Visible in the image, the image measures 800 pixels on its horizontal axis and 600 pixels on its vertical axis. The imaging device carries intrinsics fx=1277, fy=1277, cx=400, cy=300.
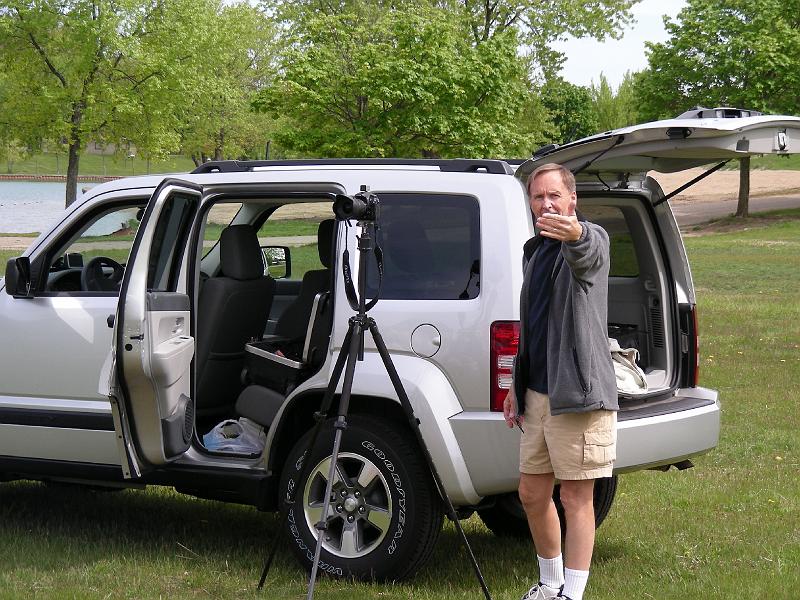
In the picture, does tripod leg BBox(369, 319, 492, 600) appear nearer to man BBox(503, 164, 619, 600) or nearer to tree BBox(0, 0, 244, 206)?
man BBox(503, 164, 619, 600)

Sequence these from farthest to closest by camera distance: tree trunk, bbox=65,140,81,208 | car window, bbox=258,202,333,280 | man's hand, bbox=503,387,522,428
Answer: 1. tree trunk, bbox=65,140,81,208
2. car window, bbox=258,202,333,280
3. man's hand, bbox=503,387,522,428

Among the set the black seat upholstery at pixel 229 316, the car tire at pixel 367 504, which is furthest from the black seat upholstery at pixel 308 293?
the car tire at pixel 367 504

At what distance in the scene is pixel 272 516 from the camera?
23.5ft

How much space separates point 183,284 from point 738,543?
2.98 m

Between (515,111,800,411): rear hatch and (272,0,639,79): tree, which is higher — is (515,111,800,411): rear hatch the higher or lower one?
the lower one

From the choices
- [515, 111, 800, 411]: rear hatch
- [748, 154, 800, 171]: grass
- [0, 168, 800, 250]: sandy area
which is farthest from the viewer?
[748, 154, 800, 171]: grass

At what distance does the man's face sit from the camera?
14.9 feet

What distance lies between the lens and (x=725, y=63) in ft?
170

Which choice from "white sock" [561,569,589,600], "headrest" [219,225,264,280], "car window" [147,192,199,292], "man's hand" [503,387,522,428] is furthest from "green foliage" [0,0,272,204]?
"white sock" [561,569,589,600]

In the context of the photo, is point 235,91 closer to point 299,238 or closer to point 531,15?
point 531,15

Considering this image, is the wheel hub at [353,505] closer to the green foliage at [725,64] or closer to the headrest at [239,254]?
the headrest at [239,254]

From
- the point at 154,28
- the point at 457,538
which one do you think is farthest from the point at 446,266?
the point at 154,28

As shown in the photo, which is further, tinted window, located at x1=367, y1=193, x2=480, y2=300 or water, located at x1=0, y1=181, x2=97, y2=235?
water, located at x1=0, y1=181, x2=97, y2=235

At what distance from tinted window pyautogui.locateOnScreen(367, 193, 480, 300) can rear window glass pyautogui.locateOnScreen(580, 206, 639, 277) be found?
0.99 meters
